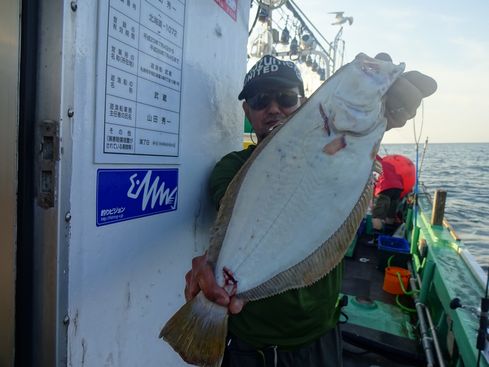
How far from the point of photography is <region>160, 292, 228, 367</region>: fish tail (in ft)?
3.66

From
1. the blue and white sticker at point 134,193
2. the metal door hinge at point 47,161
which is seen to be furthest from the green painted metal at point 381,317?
the metal door hinge at point 47,161

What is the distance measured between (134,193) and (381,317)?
3.46 m

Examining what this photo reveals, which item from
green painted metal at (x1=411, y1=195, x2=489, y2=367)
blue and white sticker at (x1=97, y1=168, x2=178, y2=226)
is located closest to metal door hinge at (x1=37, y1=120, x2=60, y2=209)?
blue and white sticker at (x1=97, y1=168, x2=178, y2=226)

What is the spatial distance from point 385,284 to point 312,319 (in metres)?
3.29

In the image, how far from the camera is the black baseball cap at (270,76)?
1.81 m

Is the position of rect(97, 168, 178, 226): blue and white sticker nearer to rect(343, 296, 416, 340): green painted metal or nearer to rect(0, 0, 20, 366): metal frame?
rect(0, 0, 20, 366): metal frame

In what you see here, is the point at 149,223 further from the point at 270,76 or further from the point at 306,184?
the point at 270,76

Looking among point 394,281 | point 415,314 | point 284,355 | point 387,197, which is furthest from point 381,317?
point 387,197

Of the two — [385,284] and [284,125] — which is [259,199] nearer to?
[284,125]

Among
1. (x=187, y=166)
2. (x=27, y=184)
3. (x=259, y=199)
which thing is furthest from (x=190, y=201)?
(x=27, y=184)

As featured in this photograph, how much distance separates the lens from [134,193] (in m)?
1.30

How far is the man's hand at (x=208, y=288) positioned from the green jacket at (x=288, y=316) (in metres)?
0.45

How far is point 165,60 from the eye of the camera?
138cm

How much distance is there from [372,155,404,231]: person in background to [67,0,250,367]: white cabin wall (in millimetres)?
5612
